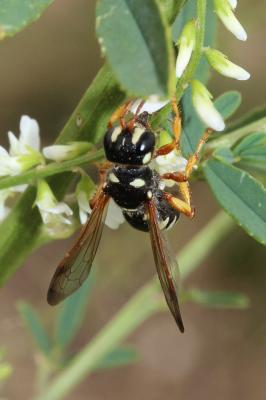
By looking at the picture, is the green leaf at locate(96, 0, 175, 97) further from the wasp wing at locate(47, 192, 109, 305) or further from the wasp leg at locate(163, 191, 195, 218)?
the wasp leg at locate(163, 191, 195, 218)

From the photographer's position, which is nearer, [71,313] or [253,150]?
[253,150]

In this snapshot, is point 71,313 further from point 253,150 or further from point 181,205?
point 253,150

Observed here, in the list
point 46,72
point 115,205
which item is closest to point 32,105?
point 46,72

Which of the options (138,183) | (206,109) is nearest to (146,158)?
(138,183)

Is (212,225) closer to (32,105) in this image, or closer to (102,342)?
(102,342)

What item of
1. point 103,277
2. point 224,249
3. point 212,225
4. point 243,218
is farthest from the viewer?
point 224,249

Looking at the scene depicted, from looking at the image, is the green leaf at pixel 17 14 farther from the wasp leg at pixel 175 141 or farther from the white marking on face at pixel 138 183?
the white marking on face at pixel 138 183
